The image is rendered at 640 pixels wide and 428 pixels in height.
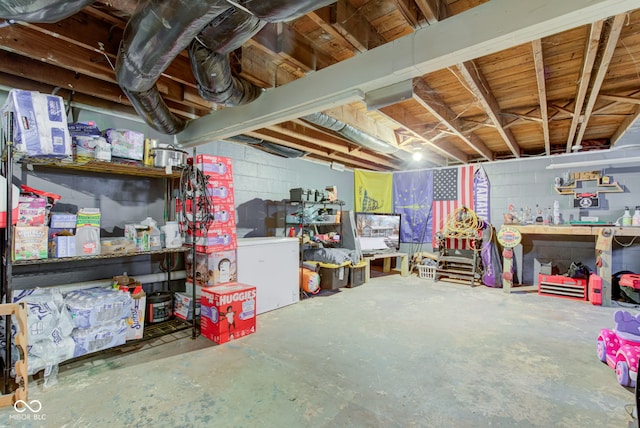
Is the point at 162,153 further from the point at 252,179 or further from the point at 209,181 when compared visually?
the point at 252,179

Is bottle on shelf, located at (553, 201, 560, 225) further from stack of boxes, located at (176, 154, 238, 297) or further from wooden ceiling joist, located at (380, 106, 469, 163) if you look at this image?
stack of boxes, located at (176, 154, 238, 297)

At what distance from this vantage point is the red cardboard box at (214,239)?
326 cm

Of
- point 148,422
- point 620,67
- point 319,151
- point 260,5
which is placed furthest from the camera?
point 319,151

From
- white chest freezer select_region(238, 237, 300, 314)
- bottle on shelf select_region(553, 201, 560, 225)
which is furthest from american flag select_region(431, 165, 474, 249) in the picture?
white chest freezer select_region(238, 237, 300, 314)

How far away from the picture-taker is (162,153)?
2867 millimetres

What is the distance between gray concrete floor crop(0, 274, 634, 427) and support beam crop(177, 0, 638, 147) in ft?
6.78

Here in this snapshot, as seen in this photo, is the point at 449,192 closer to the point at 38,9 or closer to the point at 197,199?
the point at 197,199

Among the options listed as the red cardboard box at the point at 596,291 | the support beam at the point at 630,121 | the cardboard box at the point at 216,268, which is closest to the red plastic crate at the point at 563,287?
the red cardboard box at the point at 596,291

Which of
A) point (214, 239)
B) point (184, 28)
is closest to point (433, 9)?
point (184, 28)

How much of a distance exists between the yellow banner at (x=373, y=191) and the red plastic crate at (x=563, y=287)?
3.19m

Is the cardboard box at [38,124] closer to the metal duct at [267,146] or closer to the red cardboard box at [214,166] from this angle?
the red cardboard box at [214,166]

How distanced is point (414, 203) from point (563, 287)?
3010 mm

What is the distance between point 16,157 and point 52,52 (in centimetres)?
79

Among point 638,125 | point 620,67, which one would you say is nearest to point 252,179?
point 620,67
